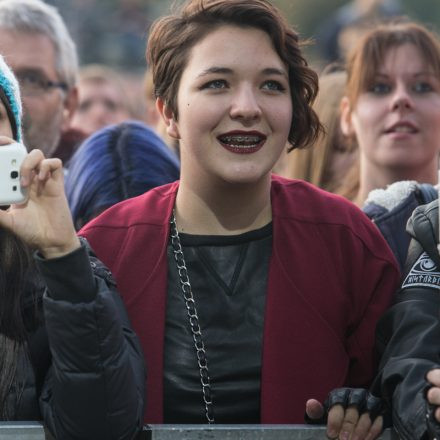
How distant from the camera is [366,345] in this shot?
3547mm

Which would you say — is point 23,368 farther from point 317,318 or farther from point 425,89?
point 425,89

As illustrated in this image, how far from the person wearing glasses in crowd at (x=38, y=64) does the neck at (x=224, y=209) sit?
1.80m

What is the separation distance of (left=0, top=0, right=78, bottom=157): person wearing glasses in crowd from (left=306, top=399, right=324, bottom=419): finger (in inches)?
94.0

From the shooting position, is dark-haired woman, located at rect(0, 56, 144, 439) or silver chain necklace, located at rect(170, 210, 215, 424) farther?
silver chain necklace, located at rect(170, 210, 215, 424)

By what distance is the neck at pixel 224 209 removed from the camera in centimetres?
364

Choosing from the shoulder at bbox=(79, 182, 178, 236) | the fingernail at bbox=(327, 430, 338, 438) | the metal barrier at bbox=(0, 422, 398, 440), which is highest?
the shoulder at bbox=(79, 182, 178, 236)

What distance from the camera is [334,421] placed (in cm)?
319

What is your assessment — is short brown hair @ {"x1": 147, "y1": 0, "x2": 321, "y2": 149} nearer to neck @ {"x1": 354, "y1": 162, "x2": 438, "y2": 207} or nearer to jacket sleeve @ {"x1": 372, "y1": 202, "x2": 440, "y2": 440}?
jacket sleeve @ {"x1": 372, "y1": 202, "x2": 440, "y2": 440}

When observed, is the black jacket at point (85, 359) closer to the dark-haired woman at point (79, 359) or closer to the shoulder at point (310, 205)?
the dark-haired woman at point (79, 359)

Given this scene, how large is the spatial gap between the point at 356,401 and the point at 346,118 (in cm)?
232

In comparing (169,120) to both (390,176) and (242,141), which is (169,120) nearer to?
(242,141)

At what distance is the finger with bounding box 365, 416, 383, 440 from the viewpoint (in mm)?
3211

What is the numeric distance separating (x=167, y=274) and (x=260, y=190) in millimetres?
353

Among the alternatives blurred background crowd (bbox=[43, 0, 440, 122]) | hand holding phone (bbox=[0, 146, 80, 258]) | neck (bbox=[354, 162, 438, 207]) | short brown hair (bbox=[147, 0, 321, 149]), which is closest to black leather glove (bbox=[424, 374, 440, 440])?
hand holding phone (bbox=[0, 146, 80, 258])
